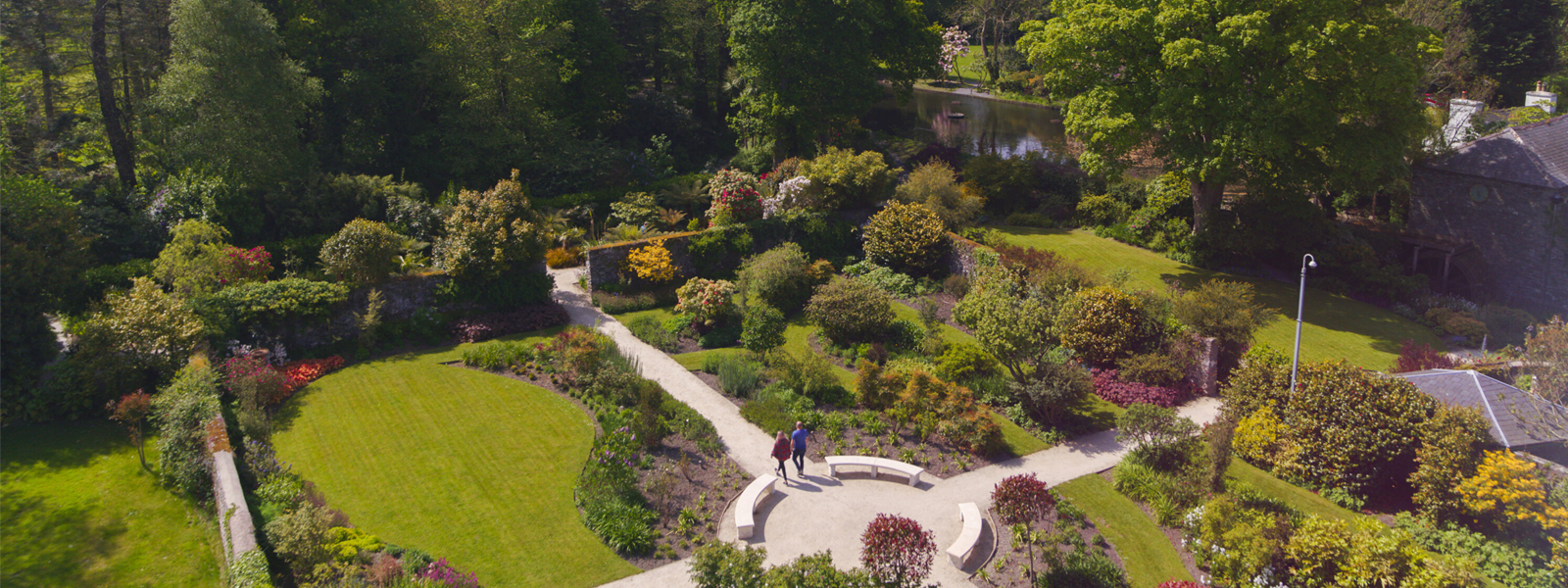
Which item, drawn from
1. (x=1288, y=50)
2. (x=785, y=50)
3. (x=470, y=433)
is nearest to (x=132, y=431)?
(x=470, y=433)

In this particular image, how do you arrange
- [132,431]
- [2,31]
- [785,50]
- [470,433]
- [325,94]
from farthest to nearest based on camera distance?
[785,50]
[325,94]
[2,31]
[470,433]
[132,431]

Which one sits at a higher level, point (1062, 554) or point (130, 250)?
point (130, 250)

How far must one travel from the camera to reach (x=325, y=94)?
82.8 feet

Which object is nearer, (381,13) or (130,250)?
(130,250)

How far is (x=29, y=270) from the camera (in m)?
15.1

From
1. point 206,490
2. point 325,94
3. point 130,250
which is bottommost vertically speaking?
point 206,490

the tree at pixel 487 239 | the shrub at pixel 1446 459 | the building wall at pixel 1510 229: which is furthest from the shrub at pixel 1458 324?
the tree at pixel 487 239

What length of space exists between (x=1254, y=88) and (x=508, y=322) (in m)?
20.6

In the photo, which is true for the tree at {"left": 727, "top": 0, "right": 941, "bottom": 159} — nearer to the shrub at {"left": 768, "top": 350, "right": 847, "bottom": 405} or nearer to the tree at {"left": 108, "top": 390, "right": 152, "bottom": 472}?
the shrub at {"left": 768, "top": 350, "right": 847, "bottom": 405}

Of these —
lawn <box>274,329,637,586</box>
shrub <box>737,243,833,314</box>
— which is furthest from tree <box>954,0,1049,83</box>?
lawn <box>274,329,637,586</box>

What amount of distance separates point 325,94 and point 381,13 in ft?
11.9

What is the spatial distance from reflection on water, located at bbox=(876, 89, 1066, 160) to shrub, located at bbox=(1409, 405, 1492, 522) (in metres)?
23.9

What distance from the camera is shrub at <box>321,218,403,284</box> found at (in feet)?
61.5

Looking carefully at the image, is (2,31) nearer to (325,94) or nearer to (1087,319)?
(325,94)
